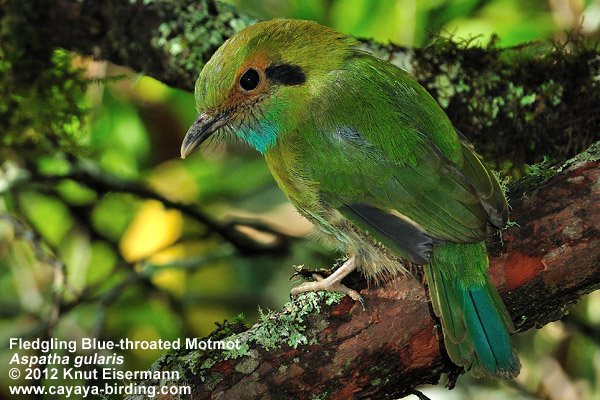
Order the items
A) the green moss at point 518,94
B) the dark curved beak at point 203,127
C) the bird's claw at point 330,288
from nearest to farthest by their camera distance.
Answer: the bird's claw at point 330,288, the dark curved beak at point 203,127, the green moss at point 518,94

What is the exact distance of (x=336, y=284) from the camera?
223cm

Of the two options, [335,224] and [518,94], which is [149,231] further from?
[518,94]

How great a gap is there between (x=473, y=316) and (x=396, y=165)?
0.55 m

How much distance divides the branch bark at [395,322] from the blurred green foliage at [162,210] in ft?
5.10

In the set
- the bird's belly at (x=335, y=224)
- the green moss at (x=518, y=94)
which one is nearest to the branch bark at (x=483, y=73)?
the green moss at (x=518, y=94)

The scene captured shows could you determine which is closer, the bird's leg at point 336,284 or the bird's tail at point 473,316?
the bird's tail at point 473,316

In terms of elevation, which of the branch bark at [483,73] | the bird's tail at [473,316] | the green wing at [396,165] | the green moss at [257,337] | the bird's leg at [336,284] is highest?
the branch bark at [483,73]

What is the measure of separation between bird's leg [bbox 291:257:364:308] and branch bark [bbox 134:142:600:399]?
3cm

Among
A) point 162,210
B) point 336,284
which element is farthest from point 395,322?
point 162,210

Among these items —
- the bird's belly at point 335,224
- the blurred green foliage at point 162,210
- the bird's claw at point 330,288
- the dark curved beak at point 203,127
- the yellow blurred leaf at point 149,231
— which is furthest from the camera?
the yellow blurred leaf at point 149,231

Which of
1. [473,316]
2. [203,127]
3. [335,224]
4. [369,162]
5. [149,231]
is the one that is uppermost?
[149,231]

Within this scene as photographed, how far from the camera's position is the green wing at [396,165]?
220 cm

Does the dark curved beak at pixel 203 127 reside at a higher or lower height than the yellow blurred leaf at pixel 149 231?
lower

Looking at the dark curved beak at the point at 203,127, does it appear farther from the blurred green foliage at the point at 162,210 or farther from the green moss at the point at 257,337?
the blurred green foliage at the point at 162,210
